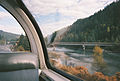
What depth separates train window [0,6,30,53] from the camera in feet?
11.0

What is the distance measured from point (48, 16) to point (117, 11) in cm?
197

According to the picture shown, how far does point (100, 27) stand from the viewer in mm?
1535

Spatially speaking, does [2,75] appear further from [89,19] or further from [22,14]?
[89,19]

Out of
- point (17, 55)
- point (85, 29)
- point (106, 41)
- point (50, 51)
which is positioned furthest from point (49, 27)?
point (106, 41)

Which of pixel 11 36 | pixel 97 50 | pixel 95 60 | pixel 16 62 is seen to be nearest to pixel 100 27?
pixel 97 50

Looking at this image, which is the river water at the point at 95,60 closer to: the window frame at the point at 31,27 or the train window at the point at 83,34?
the train window at the point at 83,34

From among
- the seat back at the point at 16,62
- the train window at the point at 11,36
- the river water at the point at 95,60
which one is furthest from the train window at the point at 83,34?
the train window at the point at 11,36

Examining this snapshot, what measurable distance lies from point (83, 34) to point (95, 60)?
0.47 m

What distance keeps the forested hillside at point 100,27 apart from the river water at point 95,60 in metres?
0.18

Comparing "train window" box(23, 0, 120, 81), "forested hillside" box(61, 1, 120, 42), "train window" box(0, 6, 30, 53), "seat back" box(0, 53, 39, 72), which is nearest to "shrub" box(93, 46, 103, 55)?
"train window" box(23, 0, 120, 81)

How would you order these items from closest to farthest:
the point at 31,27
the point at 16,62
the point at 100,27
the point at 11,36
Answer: the point at 100,27
the point at 16,62
the point at 31,27
the point at 11,36

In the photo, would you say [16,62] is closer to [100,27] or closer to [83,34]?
Answer: [83,34]

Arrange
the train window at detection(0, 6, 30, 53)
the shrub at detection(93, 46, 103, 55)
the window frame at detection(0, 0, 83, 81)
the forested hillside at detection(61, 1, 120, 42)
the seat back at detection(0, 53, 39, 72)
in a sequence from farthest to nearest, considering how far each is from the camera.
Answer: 1. the train window at detection(0, 6, 30, 53)
2. the window frame at detection(0, 0, 83, 81)
3. the seat back at detection(0, 53, 39, 72)
4. the shrub at detection(93, 46, 103, 55)
5. the forested hillside at detection(61, 1, 120, 42)

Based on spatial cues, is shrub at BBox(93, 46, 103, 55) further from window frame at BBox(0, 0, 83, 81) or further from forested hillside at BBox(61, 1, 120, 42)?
window frame at BBox(0, 0, 83, 81)
